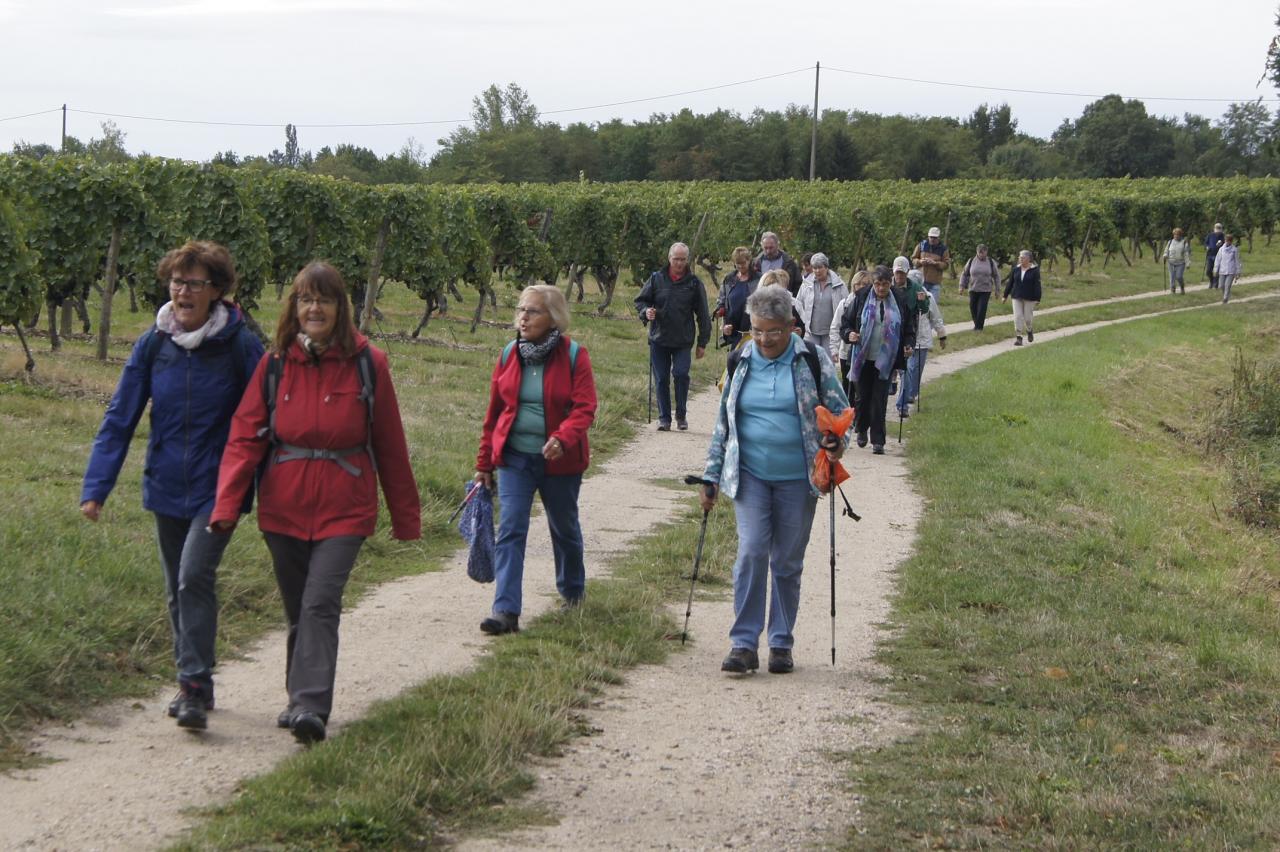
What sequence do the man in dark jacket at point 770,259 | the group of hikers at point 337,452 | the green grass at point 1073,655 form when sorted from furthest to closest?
the man in dark jacket at point 770,259 → the group of hikers at point 337,452 → the green grass at point 1073,655

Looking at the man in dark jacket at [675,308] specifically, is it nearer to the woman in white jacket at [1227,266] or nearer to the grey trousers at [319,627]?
the grey trousers at [319,627]

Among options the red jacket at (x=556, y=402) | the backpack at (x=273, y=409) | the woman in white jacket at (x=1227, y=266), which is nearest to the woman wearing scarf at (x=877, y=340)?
the red jacket at (x=556, y=402)

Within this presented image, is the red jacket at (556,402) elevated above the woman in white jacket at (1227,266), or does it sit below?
below

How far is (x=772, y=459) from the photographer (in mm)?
6953

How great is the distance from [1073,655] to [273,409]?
14.0ft

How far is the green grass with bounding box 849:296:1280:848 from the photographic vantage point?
17.4 ft

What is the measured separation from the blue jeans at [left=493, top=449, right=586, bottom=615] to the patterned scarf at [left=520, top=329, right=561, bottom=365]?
476mm

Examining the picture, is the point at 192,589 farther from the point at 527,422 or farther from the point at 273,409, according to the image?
the point at 527,422

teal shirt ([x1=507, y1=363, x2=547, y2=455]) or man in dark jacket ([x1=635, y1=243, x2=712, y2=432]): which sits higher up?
man in dark jacket ([x1=635, y1=243, x2=712, y2=432])

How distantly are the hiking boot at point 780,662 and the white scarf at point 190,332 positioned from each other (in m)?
3.03

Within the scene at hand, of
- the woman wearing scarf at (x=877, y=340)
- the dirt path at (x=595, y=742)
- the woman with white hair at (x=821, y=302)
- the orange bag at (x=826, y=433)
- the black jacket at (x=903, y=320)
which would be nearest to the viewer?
the dirt path at (x=595, y=742)

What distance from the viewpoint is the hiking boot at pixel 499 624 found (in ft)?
24.0

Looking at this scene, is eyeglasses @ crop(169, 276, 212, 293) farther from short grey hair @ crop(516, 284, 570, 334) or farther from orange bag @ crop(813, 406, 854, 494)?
orange bag @ crop(813, 406, 854, 494)

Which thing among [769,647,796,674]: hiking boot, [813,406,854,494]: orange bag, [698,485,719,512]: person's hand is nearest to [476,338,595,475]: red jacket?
[698,485,719,512]: person's hand
